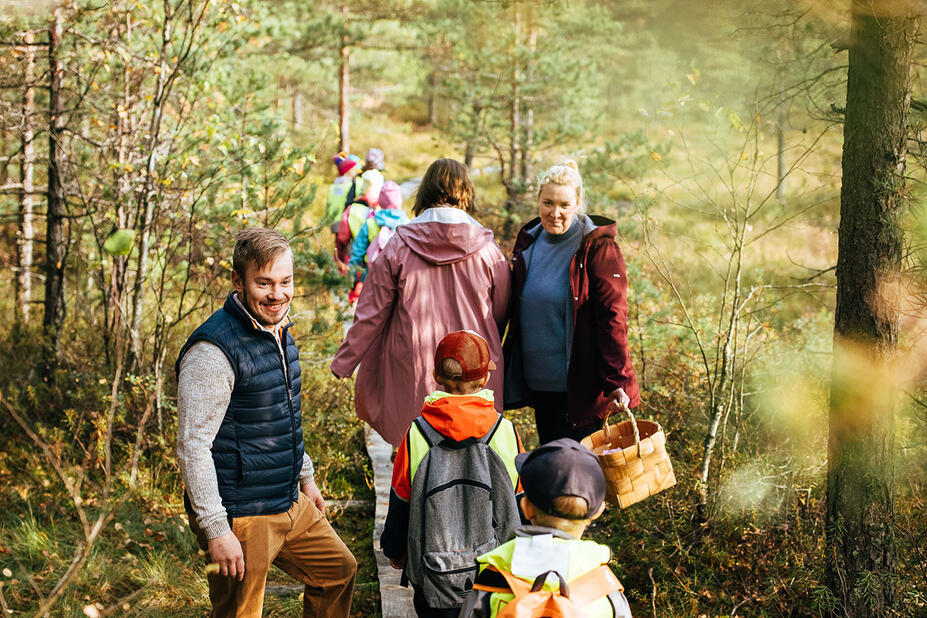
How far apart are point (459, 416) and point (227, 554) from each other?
929 millimetres

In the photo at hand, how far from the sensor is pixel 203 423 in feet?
8.68

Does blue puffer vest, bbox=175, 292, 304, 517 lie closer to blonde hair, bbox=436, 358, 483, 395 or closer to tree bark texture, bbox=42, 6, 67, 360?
blonde hair, bbox=436, 358, 483, 395

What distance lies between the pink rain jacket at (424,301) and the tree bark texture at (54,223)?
160 inches

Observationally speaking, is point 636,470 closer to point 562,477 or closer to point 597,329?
point 597,329

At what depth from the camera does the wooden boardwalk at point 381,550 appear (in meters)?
4.04

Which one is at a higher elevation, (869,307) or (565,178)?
(565,178)

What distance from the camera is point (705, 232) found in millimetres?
16469

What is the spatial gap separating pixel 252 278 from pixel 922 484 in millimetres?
4658

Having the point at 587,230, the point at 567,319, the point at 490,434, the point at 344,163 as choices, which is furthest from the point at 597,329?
the point at 344,163

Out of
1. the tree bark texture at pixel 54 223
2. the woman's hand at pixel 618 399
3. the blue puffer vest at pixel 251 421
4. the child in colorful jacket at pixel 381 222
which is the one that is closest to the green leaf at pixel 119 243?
the blue puffer vest at pixel 251 421

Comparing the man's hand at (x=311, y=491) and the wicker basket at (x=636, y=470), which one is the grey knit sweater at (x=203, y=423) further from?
the wicker basket at (x=636, y=470)

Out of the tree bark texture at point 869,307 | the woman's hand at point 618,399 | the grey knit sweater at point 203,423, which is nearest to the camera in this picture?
the grey knit sweater at point 203,423

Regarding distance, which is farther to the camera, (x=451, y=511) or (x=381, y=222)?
(x=381, y=222)

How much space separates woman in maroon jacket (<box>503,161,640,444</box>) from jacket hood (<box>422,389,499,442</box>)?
3.81 ft
